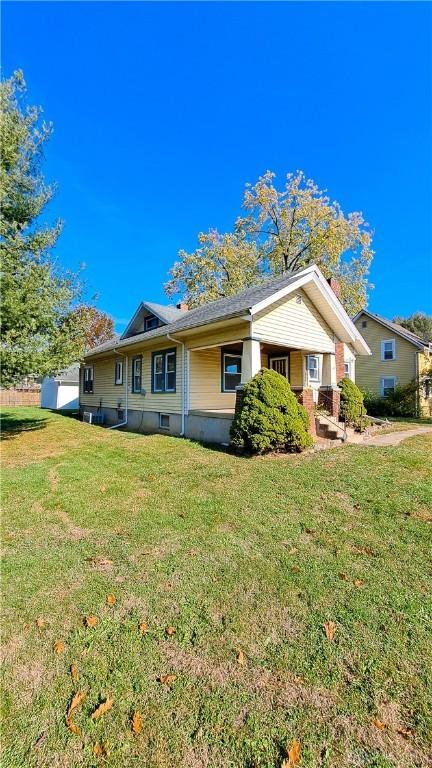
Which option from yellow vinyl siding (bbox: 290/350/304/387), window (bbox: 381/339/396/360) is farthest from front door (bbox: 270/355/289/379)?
window (bbox: 381/339/396/360)

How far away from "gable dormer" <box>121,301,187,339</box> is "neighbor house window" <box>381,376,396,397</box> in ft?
48.7

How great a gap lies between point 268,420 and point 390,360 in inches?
717

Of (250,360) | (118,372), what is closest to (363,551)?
(250,360)

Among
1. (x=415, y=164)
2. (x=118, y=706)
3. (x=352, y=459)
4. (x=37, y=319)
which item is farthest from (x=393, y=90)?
(x=118, y=706)

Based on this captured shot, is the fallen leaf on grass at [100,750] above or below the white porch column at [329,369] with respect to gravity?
below

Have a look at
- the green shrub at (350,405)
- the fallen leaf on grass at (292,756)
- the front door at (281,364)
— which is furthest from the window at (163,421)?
the fallen leaf on grass at (292,756)

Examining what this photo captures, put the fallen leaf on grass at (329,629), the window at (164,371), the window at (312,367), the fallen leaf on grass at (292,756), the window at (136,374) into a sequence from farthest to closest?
1. the window at (136,374)
2. the window at (312,367)
3. the window at (164,371)
4. the fallen leaf on grass at (329,629)
5. the fallen leaf on grass at (292,756)

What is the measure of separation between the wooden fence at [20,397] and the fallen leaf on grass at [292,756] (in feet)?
107

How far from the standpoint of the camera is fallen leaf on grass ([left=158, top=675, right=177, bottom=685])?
7.83 feet

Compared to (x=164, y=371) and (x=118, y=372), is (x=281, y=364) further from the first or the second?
(x=118, y=372)

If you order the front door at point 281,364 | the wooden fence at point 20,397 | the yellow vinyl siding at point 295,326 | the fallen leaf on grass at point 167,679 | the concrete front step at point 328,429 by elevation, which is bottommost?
the fallen leaf on grass at point 167,679

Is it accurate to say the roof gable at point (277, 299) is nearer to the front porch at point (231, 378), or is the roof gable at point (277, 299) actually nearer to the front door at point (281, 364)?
the front porch at point (231, 378)

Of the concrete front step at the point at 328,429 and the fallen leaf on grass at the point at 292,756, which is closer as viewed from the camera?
the fallen leaf on grass at the point at 292,756

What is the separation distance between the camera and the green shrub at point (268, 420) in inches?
337
